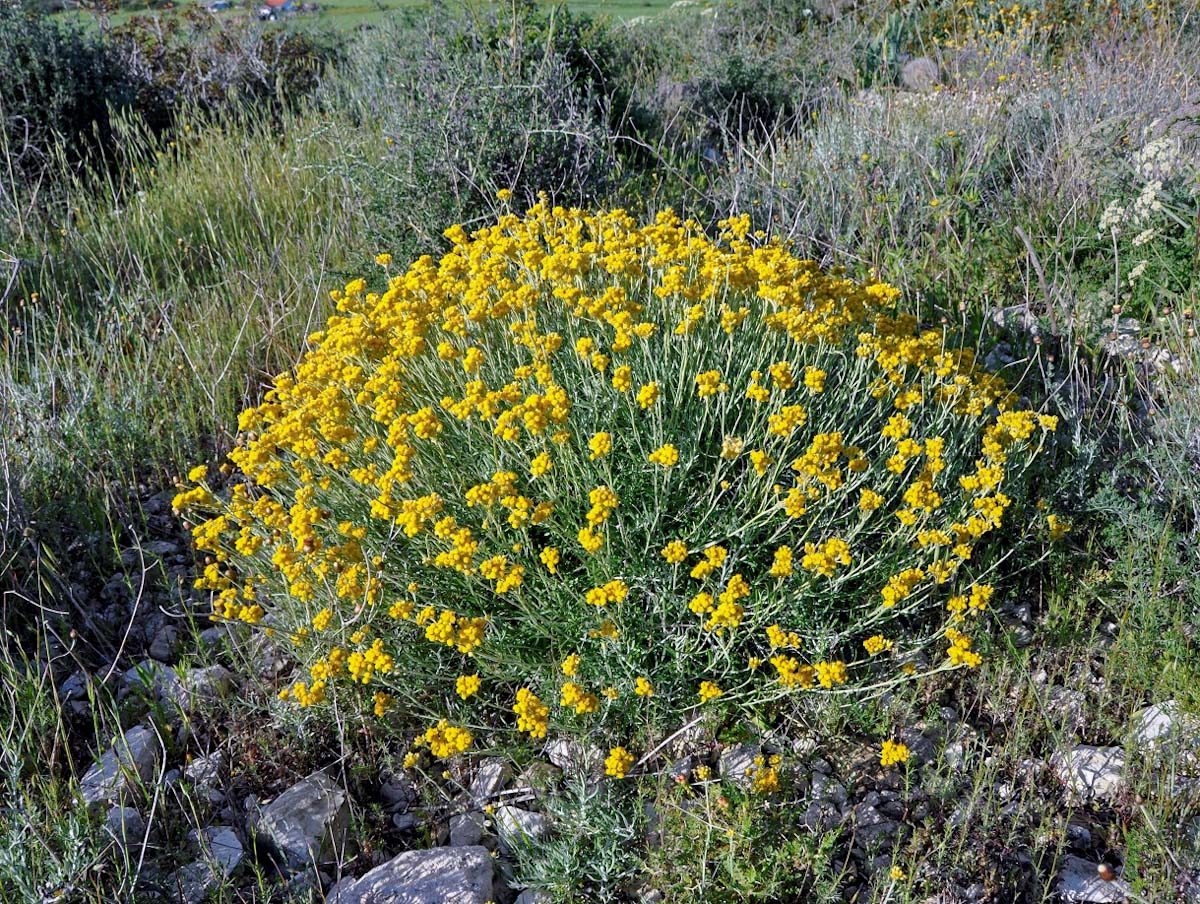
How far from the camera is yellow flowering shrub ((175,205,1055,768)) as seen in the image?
7.93 feet

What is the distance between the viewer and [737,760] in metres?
2.56

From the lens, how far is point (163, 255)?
17.9 ft

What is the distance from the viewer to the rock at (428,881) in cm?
222

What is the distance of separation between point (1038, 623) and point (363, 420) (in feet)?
7.16

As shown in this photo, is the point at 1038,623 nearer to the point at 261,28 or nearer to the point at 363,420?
the point at 363,420

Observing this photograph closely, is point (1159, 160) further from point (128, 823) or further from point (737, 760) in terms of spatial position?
point (128, 823)

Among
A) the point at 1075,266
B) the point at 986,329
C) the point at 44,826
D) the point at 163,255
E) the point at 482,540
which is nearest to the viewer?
the point at 44,826

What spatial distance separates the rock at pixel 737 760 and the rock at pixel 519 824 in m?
0.48

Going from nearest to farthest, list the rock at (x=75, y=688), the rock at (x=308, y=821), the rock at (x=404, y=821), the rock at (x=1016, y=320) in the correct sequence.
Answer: the rock at (x=308, y=821) → the rock at (x=404, y=821) → the rock at (x=75, y=688) → the rock at (x=1016, y=320)

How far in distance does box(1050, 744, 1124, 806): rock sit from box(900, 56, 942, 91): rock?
20.2ft

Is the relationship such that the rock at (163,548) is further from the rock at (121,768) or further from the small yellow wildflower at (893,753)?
the small yellow wildflower at (893,753)

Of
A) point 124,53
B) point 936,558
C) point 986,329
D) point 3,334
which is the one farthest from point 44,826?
point 124,53

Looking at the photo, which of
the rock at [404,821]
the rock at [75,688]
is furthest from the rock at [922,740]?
the rock at [75,688]

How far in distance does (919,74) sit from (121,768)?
7.82 m
